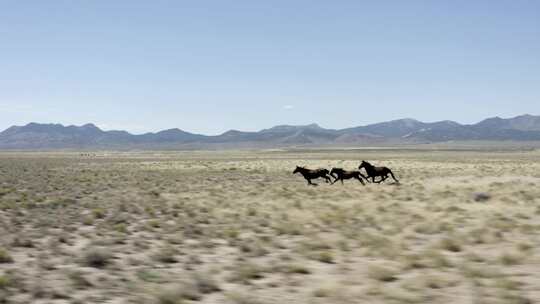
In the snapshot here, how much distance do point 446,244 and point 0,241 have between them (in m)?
11.7

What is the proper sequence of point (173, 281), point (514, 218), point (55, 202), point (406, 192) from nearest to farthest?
1. point (173, 281)
2. point (514, 218)
3. point (55, 202)
4. point (406, 192)

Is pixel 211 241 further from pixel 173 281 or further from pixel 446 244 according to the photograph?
pixel 446 244

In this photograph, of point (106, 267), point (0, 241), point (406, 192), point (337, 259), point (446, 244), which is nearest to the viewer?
point (106, 267)

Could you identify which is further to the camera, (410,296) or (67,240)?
(67,240)

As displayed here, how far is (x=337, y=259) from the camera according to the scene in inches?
486

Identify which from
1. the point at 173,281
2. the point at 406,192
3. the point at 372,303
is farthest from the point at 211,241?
the point at 406,192

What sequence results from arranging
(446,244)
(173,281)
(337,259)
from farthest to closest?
(446,244)
(337,259)
(173,281)

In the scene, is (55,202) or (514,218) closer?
(514,218)

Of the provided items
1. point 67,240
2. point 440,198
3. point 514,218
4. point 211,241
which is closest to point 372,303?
point 211,241

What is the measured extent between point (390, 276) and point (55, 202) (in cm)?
1909

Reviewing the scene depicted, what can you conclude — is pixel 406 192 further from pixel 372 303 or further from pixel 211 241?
pixel 372 303

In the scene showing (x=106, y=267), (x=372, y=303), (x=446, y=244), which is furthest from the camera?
(x=446, y=244)

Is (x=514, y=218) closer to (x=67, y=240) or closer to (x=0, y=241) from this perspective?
(x=67, y=240)

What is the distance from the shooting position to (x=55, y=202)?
81.7 ft
